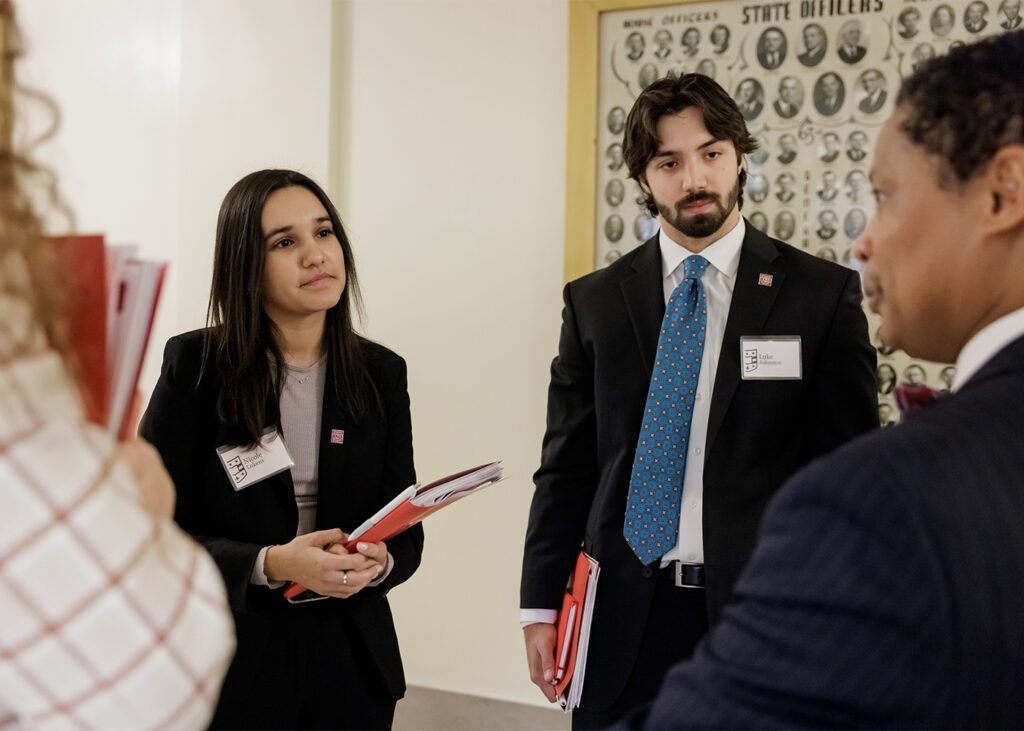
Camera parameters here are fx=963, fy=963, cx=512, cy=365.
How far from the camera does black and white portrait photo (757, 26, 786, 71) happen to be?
3.30 meters

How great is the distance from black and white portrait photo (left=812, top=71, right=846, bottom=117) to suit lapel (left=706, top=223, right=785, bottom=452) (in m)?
1.18

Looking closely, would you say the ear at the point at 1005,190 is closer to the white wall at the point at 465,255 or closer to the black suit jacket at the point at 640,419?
the black suit jacket at the point at 640,419

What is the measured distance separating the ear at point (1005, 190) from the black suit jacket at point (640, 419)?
1134mm

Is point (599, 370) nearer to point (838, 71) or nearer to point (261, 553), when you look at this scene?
point (261, 553)

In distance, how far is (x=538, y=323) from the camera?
145 inches

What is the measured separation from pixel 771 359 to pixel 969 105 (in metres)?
1.12

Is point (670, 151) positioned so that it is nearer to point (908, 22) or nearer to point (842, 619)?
point (908, 22)

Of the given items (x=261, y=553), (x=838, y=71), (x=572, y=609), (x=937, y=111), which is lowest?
(x=572, y=609)

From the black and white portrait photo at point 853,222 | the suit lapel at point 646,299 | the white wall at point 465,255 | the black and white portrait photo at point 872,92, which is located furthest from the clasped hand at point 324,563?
the black and white portrait photo at point 872,92

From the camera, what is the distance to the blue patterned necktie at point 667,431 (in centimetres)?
215

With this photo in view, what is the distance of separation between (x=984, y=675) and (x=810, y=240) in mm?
2593

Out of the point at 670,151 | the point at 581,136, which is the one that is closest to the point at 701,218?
the point at 670,151

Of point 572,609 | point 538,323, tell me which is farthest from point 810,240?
point 572,609

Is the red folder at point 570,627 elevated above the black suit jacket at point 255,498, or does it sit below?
below
